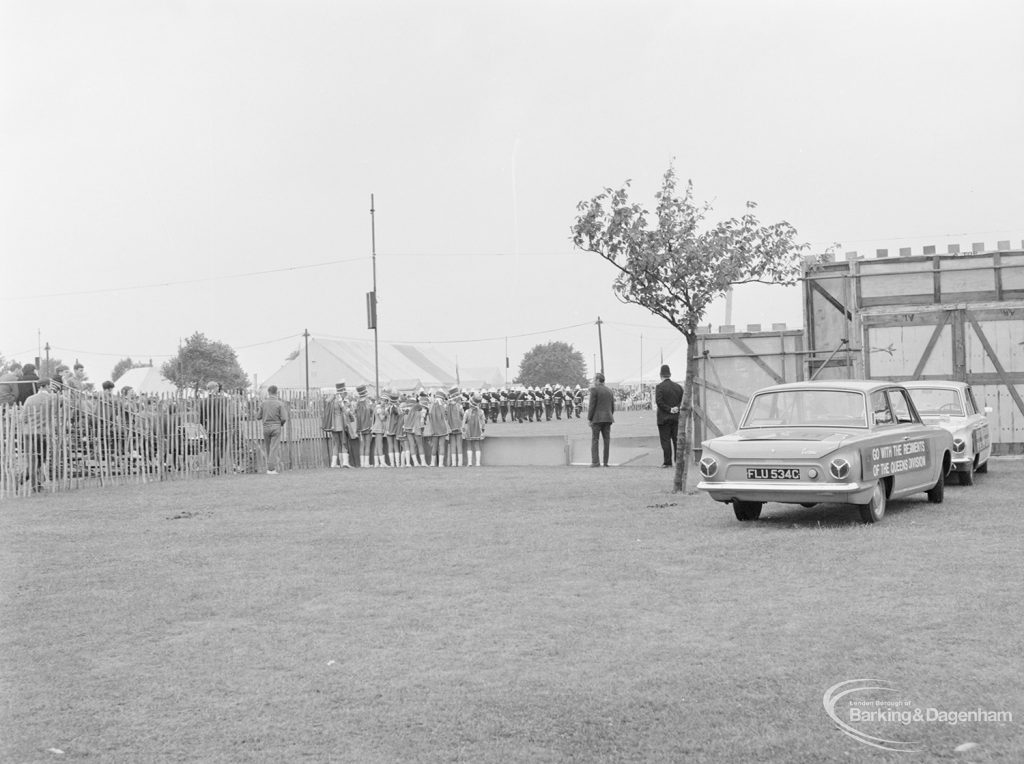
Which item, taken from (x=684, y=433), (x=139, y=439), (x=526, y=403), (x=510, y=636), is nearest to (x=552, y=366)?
(x=526, y=403)

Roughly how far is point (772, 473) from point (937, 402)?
19.6ft

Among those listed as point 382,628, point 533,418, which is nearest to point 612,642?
point 382,628

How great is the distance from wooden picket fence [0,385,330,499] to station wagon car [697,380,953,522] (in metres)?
11.2

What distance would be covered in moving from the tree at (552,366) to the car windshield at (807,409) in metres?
112

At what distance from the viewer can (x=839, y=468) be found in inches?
436

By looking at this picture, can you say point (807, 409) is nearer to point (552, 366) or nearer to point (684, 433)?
point (684, 433)

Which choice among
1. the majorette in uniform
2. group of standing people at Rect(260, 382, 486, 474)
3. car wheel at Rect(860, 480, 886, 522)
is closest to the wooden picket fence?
group of standing people at Rect(260, 382, 486, 474)

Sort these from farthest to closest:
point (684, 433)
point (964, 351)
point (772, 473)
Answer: point (964, 351), point (684, 433), point (772, 473)

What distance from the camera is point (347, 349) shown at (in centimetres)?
7256

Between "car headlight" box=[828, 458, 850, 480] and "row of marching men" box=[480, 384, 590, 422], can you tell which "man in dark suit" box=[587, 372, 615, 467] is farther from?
"row of marching men" box=[480, 384, 590, 422]

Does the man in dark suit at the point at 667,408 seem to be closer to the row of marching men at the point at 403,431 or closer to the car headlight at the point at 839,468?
the row of marching men at the point at 403,431

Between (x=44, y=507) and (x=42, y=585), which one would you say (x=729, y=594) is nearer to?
(x=42, y=585)

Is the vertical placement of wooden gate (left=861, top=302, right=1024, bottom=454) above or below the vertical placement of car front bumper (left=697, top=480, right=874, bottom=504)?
above

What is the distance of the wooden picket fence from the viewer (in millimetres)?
18328
